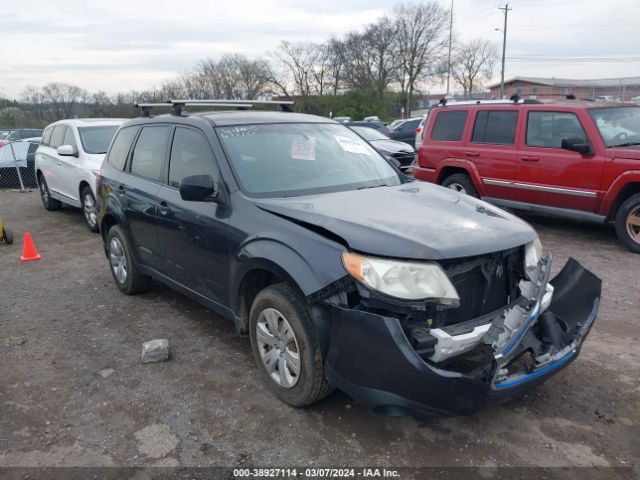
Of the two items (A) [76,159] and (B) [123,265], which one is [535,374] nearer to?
(B) [123,265]

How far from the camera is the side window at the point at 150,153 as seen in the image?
4531mm

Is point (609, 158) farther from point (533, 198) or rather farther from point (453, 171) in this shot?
point (453, 171)

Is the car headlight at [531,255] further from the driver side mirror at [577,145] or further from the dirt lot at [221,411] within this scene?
the driver side mirror at [577,145]

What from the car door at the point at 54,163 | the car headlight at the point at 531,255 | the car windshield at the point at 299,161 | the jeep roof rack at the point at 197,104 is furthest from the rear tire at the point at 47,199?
the car headlight at the point at 531,255

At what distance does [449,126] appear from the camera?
8727 millimetres

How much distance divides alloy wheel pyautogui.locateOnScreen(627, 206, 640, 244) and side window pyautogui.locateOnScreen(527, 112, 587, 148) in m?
1.13

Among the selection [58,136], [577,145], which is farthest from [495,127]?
[58,136]

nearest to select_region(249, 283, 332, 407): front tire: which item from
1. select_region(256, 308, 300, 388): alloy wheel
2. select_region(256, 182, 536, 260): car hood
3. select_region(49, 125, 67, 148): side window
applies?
select_region(256, 308, 300, 388): alloy wheel

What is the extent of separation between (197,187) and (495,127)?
5915 mm

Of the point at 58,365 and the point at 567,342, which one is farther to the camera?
the point at 58,365

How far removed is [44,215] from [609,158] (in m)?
A: 9.84

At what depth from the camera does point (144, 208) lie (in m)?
4.61

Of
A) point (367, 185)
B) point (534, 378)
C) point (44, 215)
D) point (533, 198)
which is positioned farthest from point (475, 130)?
point (44, 215)

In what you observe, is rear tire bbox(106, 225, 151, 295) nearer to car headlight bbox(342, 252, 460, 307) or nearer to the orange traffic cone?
the orange traffic cone
